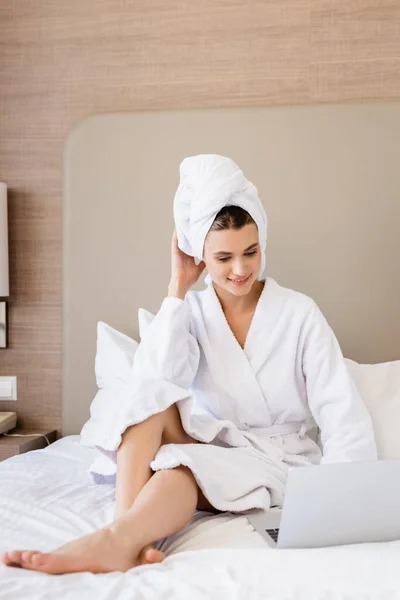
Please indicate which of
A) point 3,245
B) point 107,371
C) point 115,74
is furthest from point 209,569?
point 115,74

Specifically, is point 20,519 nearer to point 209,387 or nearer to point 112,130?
point 209,387

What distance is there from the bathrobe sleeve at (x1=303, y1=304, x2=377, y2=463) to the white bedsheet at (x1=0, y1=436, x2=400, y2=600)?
342mm

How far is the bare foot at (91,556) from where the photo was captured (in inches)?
46.1

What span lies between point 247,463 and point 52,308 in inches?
47.8

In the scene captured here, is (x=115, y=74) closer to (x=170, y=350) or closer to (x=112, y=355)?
(x=112, y=355)

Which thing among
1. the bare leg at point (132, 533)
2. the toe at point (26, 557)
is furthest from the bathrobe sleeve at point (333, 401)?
the toe at point (26, 557)

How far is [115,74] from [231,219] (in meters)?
0.99

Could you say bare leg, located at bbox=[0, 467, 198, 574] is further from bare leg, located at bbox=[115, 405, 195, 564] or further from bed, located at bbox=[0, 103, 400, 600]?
bed, located at bbox=[0, 103, 400, 600]

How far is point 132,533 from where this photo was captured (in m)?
1.29

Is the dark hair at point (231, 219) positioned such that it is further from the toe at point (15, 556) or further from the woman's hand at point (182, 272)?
the toe at point (15, 556)

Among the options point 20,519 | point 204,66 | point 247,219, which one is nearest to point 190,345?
point 247,219

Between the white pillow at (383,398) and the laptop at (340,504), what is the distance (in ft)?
2.13

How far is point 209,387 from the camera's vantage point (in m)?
1.96

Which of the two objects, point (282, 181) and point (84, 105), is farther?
point (84, 105)
